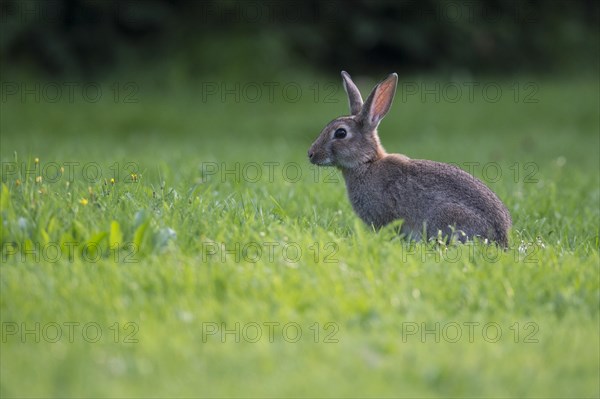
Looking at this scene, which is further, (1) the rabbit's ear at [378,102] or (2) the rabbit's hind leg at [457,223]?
(1) the rabbit's ear at [378,102]

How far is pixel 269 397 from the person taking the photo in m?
4.14

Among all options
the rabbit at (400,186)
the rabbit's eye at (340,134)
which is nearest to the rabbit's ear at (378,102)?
the rabbit at (400,186)

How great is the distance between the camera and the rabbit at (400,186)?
7.10 meters

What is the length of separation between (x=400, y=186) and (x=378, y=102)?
43.1 inches

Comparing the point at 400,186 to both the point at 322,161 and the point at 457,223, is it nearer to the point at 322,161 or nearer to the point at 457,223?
the point at 457,223

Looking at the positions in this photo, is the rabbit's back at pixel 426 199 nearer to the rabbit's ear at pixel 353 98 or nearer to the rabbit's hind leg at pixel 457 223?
the rabbit's hind leg at pixel 457 223

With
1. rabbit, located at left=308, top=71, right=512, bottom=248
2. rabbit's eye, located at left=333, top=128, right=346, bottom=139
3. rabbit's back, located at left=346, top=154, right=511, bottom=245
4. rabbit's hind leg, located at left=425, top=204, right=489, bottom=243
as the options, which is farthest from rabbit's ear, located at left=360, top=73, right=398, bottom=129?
rabbit's hind leg, located at left=425, top=204, right=489, bottom=243

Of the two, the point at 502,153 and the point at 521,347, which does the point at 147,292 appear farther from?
the point at 502,153

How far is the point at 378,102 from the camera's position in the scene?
328 inches

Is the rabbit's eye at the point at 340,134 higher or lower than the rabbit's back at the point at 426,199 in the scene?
higher

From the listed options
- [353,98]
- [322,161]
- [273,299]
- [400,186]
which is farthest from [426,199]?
[273,299]

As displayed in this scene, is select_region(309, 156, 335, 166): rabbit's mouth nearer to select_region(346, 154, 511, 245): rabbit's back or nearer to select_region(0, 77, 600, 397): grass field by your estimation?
select_region(346, 154, 511, 245): rabbit's back

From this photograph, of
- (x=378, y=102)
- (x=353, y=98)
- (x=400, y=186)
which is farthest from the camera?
(x=353, y=98)

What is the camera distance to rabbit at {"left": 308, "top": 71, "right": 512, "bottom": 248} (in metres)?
7.10
